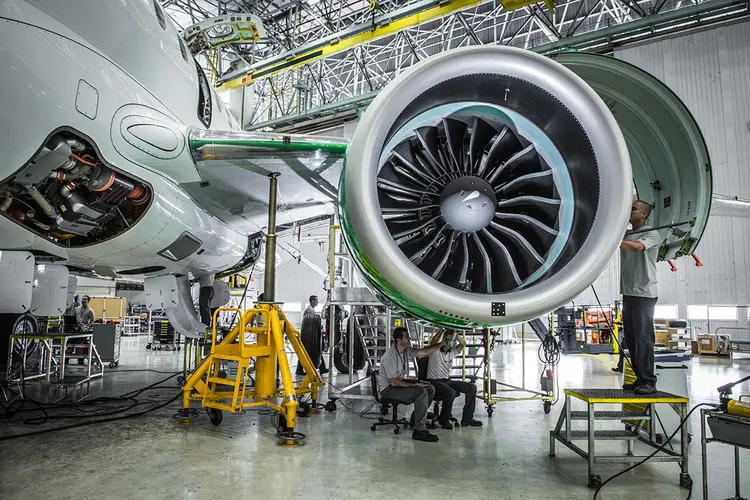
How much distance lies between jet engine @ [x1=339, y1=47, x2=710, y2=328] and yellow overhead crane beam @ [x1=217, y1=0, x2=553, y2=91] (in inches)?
278

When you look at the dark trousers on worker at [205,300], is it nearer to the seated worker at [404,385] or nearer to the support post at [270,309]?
the support post at [270,309]

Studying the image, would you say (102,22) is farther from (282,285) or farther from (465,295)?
(282,285)

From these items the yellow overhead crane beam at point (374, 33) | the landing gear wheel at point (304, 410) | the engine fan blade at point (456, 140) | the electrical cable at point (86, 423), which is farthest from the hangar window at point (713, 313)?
the electrical cable at point (86, 423)

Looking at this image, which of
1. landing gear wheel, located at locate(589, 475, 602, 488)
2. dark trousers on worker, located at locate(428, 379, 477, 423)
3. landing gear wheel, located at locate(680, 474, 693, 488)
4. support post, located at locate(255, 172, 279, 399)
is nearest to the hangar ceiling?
support post, located at locate(255, 172, 279, 399)

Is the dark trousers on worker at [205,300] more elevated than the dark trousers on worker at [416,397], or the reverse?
the dark trousers on worker at [205,300]

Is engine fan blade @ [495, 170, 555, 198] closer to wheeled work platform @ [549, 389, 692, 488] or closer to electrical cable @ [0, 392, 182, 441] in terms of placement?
wheeled work platform @ [549, 389, 692, 488]

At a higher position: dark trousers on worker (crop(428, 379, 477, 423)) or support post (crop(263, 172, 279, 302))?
support post (crop(263, 172, 279, 302))

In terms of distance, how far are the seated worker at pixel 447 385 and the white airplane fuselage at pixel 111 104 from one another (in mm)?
2985

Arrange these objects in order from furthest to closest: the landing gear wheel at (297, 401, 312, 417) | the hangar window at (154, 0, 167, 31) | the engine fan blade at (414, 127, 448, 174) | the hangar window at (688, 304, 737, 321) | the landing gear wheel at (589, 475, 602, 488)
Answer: the hangar window at (688, 304, 737, 321)
the landing gear wheel at (297, 401, 312, 417)
the hangar window at (154, 0, 167, 31)
the landing gear wheel at (589, 475, 602, 488)
the engine fan blade at (414, 127, 448, 174)

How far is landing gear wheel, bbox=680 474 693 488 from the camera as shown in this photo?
11.7ft

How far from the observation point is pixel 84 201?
3771mm

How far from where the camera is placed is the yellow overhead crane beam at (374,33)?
9461mm

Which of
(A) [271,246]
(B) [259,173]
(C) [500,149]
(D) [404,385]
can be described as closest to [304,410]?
(D) [404,385]

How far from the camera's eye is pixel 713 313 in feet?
54.5
